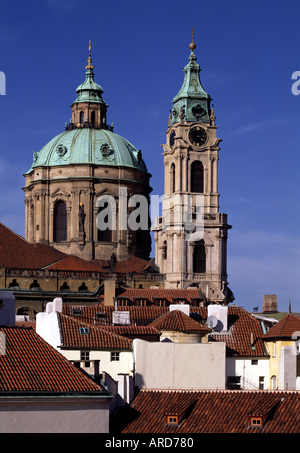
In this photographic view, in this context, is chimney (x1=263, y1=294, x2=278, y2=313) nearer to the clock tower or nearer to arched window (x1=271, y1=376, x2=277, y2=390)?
the clock tower

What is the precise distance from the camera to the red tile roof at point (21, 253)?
403ft

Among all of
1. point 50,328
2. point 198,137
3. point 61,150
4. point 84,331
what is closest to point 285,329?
point 84,331

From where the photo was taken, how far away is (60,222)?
134m

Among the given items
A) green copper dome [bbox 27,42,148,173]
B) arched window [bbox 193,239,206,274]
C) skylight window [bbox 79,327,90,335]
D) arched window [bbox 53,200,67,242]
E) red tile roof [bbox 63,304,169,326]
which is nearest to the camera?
skylight window [bbox 79,327,90,335]

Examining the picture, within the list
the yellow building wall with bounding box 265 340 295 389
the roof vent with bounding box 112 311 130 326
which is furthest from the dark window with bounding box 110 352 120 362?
the roof vent with bounding box 112 311 130 326

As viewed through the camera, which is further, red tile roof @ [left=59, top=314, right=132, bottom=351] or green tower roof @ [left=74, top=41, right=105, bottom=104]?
green tower roof @ [left=74, top=41, right=105, bottom=104]

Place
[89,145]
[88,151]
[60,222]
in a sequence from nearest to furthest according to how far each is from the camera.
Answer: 1. [60,222]
2. [88,151]
3. [89,145]

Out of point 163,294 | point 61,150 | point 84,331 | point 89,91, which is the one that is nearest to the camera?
point 84,331

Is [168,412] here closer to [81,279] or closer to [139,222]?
[81,279]

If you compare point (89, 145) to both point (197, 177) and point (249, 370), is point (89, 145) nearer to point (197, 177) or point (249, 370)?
point (197, 177)

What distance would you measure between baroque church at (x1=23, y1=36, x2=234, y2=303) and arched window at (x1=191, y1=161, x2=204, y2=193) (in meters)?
0.10

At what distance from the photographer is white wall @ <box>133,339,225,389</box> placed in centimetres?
5312

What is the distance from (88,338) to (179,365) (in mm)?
6336
